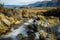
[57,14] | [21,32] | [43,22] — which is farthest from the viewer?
[57,14]

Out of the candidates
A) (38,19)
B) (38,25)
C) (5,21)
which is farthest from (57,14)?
(5,21)

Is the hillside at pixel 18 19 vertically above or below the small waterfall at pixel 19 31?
above

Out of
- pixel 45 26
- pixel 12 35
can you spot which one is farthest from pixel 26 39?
pixel 45 26

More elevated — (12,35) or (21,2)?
(21,2)

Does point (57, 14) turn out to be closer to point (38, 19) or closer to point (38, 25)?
point (38, 19)

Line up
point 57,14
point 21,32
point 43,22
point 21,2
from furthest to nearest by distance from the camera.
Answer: point 21,2 < point 57,14 < point 43,22 < point 21,32

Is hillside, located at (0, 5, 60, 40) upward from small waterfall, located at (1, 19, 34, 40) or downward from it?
upward

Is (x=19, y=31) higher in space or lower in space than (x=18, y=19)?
lower

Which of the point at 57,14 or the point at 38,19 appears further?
the point at 57,14

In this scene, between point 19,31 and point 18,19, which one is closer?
point 19,31

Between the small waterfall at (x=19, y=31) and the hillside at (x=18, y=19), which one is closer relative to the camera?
→ the small waterfall at (x=19, y=31)

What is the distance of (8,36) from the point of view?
1625 cm

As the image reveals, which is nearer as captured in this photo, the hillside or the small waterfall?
the small waterfall

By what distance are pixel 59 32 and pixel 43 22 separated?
1.73m
